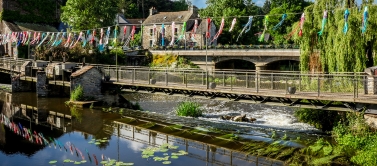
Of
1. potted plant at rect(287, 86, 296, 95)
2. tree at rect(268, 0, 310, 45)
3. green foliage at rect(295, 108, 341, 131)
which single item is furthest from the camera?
tree at rect(268, 0, 310, 45)

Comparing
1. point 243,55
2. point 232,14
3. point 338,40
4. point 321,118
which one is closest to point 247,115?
point 321,118

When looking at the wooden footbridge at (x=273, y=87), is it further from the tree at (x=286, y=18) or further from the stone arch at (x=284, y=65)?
the tree at (x=286, y=18)

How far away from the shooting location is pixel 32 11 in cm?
5403

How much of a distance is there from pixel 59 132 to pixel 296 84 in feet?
37.9

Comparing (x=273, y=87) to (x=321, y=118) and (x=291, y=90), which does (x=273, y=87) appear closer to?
(x=291, y=90)

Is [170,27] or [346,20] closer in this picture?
[346,20]

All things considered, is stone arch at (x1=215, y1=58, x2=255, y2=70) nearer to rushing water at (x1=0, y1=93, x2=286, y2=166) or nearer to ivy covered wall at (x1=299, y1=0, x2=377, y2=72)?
rushing water at (x1=0, y1=93, x2=286, y2=166)

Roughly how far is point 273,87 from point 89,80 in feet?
41.4

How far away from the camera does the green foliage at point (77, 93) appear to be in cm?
2508

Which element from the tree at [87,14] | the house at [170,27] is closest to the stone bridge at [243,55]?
the tree at [87,14]

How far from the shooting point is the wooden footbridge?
52.2ft

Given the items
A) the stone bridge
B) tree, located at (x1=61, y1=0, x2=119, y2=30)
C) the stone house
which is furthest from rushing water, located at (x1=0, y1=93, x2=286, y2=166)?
tree, located at (x1=61, y1=0, x2=119, y2=30)

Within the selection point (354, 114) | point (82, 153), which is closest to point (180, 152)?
point (82, 153)

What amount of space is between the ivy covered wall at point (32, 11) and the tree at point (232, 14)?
23938 millimetres
